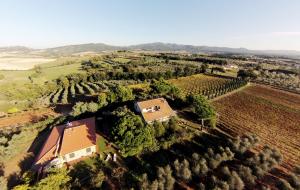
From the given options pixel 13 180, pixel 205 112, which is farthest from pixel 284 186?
pixel 13 180

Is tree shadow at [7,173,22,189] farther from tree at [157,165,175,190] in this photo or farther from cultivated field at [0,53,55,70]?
cultivated field at [0,53,55,70]

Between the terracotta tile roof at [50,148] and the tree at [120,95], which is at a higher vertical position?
the tree at [120,95]

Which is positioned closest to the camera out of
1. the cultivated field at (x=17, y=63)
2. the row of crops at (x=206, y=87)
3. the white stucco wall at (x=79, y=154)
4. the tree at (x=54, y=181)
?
the tree at (x=54, y=181)

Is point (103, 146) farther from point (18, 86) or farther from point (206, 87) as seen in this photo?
point (18, 86)

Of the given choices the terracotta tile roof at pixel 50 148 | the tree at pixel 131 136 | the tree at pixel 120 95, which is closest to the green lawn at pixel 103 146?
the tree at pixel 131 136

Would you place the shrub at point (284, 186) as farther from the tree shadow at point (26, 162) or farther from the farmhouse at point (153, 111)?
the tree shadow at point (26, 162)

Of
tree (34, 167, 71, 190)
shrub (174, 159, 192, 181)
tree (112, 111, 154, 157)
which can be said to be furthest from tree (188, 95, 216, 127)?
tree (34, 167, 71, 190)
